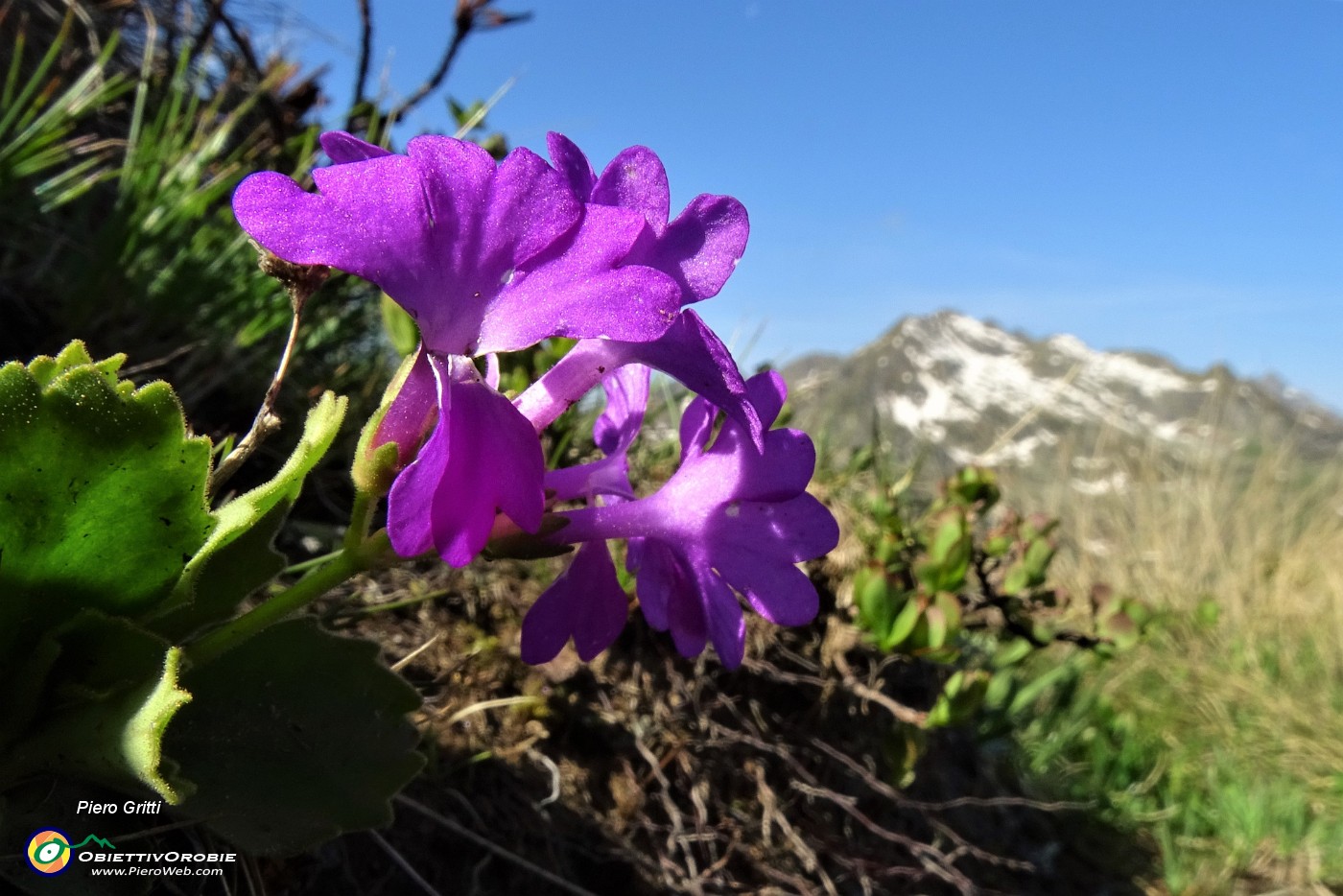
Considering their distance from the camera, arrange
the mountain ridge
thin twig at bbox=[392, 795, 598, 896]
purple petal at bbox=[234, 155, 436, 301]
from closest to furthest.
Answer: purple petal at bbox=[234, 155, 436, 301], thin twig at bbox=[392, 795, 598, 896], the mountain ridge

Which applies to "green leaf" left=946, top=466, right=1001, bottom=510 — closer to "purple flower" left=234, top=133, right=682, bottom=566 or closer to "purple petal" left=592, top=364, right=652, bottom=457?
"purple petal" left=592, top=364, right=652, bottom=457

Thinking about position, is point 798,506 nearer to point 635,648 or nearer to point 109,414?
point 109,414

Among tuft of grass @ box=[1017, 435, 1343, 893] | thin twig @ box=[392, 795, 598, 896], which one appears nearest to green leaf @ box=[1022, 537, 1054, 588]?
tuft of grass @ box=[1017, 435, 1343, 893]

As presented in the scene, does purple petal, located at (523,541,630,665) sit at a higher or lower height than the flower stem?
higher

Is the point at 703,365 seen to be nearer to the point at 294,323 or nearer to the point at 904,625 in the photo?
the point at 294,323

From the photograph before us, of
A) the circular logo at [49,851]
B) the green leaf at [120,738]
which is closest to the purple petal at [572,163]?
the green leaf at [120,738]

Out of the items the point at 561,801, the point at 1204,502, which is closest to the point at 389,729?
the point at 561,801

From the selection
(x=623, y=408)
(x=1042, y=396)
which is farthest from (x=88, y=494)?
(x=1042, y=396)

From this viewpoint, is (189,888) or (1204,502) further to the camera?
(1204,502)
